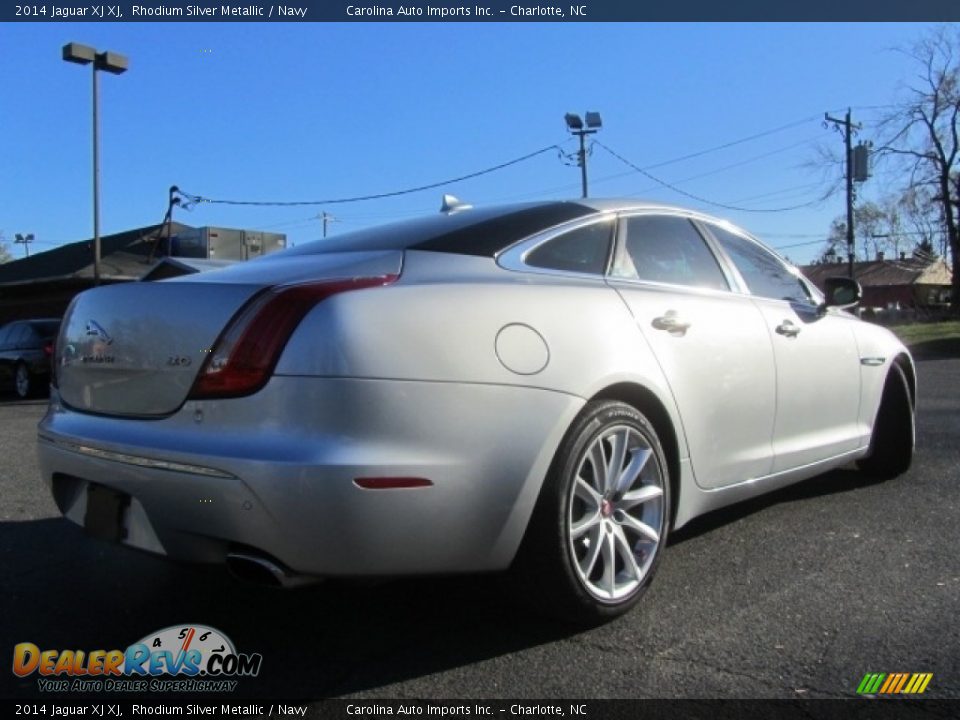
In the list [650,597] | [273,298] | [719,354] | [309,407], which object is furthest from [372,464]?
[719,354]

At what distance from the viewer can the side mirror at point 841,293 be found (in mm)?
4508

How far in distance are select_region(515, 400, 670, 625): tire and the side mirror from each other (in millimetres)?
1990

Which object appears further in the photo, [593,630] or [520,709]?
[593,630]

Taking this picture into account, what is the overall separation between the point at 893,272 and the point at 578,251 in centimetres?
7913

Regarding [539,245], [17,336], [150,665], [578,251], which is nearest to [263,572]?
[150,665]

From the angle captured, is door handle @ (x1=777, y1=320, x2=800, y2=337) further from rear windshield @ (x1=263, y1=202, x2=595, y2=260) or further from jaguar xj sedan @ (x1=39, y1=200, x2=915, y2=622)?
rear windshield @ (x1=263, y1=202, x2=595, y2=260)

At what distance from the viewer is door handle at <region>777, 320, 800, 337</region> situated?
390 centimetres

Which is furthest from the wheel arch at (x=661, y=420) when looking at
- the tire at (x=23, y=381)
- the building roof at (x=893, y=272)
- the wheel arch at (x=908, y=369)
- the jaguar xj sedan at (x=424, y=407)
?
the building roof at (x=893, y=272)

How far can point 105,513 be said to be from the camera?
8.94 ft

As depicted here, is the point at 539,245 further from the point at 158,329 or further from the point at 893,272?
the point at 893,272

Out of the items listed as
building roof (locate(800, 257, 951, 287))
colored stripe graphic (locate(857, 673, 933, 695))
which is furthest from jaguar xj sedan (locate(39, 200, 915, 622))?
building roof (locate(800, 257, 951, 287))

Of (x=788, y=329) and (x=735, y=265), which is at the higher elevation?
(x=735, y=265)

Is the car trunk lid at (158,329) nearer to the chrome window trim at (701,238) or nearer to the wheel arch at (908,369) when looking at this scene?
the chrome window trim at (701,238)

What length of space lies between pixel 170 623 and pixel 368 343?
1.39m
